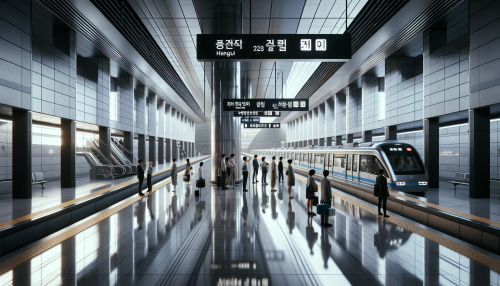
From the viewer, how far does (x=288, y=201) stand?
9883mm

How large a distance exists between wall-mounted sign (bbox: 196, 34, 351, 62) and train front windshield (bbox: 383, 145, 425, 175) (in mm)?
5970

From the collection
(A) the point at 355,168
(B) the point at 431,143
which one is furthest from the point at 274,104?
(B) the point at 431,143

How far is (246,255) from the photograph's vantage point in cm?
482

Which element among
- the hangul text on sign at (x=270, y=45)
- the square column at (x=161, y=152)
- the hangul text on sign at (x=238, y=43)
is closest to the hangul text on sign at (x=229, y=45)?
the hangul text on sign at (x=238, y=43)

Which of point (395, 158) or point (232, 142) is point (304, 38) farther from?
point (232, 142)

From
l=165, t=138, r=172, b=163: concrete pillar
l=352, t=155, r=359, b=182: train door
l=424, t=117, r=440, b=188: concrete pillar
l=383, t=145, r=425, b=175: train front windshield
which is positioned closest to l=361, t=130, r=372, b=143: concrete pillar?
l=352, t=155, r=359, b=182: train door

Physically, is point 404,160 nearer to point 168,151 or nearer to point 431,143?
point 431,143

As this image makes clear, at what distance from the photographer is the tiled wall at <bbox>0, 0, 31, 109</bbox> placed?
8665 millimetres

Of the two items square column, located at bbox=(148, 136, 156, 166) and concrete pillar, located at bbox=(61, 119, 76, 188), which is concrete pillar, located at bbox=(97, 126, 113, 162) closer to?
concrete pillar, located at bbox=(61, 119, 76, 188)

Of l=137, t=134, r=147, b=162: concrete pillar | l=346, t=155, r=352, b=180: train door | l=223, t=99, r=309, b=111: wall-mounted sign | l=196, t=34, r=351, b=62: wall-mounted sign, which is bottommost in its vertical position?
l=346, t=155, r=352, b=180: train door

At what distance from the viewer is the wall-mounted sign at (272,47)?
22.1 ft

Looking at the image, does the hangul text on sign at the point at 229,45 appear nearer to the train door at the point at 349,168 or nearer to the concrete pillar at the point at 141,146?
the train door at the point at 349,168

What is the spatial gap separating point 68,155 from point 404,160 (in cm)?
1473

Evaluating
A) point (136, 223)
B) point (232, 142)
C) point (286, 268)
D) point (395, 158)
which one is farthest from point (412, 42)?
point (136, 223)
